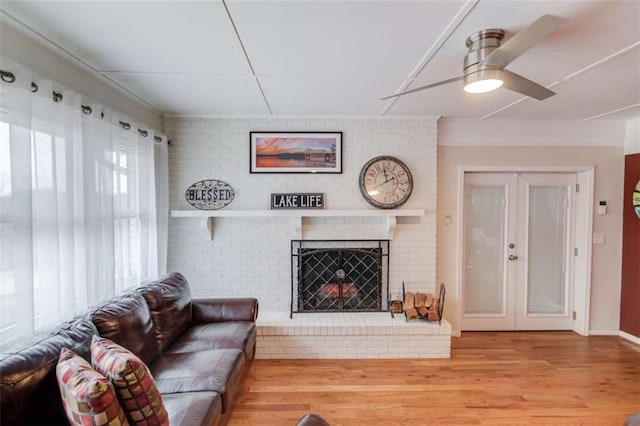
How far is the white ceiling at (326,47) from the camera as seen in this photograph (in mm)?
1562

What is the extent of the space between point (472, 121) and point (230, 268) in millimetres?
3173

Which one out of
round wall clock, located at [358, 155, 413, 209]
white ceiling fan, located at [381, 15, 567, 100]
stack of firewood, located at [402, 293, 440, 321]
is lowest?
stack of firewood, located at [402, 293, 440, 321]

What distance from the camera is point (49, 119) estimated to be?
73.9 inches

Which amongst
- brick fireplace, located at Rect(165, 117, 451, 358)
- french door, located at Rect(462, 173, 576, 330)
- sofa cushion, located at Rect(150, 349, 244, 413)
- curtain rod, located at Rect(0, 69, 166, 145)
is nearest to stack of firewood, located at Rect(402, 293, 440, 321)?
brick fireplace, located at Rect(165, 117, 451, 358)

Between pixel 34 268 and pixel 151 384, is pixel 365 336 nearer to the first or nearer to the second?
pixel 151 384

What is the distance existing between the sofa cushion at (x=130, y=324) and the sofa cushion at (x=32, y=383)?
1.10ft

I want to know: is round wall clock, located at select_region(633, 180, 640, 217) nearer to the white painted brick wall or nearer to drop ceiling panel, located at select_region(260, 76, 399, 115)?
the white painted brick wall

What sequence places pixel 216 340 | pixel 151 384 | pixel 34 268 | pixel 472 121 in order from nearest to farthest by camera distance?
pixel 151 384 < pixel 34 268 < pixel 216 340 < pixel 472 121

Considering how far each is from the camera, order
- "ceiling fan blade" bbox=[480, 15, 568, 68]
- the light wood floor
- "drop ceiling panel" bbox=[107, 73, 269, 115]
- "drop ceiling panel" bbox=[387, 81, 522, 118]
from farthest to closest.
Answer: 1. "drop ceiling panel" bbox=[387, 81, 522, 118]
2. "drop ceiling panel" bbox=[107, 73, 269, 115]
3. the light wood floor
4. "ceiling fan blade" bbox=[480, 15, 568, 68]

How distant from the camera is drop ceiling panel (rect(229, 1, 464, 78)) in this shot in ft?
5.09

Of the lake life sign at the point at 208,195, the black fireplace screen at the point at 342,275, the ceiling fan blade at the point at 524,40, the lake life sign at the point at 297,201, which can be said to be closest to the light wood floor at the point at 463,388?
the black fireplace screen at the point at 342,275

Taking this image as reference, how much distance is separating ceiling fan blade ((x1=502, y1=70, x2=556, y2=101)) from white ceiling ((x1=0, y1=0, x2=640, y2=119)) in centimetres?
22

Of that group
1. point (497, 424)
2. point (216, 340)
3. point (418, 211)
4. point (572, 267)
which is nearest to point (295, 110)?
point (418, 211)

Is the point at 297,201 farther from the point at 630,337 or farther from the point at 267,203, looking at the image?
the point at 630,337
